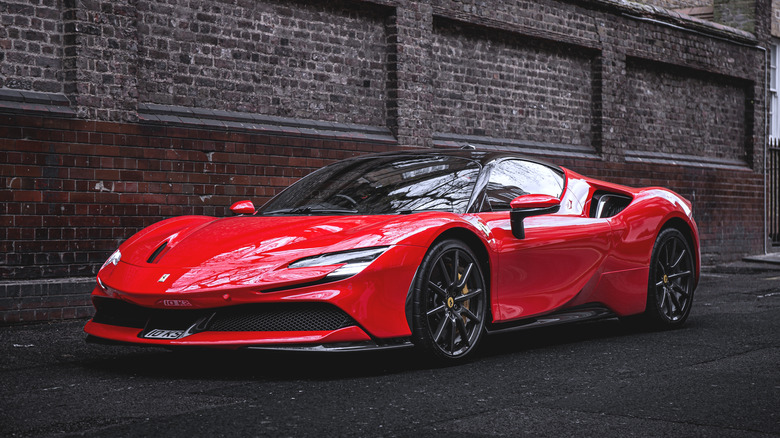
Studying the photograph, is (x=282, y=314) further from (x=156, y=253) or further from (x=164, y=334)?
(x=156, y=253)

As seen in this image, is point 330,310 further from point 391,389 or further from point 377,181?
point 377,181

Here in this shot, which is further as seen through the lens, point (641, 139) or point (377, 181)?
point (641, 139)

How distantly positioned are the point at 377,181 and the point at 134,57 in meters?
4.12

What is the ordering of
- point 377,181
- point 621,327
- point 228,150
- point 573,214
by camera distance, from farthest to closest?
1. point 228,150
2. point 621,327
3. point 573,214
4. point 377,181

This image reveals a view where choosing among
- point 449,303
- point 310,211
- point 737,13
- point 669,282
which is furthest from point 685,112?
point 449,303

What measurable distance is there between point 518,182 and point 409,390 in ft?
7.23

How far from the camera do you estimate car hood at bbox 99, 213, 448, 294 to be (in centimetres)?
492

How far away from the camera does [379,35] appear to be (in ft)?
39.4

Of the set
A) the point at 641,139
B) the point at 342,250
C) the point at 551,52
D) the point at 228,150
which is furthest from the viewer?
the point at 641,139

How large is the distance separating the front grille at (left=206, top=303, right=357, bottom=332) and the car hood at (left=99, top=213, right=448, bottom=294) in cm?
13

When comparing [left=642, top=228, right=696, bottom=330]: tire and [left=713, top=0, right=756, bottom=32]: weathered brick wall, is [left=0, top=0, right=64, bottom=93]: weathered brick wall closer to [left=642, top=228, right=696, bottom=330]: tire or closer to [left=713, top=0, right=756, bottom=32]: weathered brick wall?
[left=642, top=228, right=696, bottom=330]: tire

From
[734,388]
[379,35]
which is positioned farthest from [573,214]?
[379,35]

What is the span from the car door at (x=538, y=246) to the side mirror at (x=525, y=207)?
0.04 m

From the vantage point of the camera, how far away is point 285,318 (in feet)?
16.0
